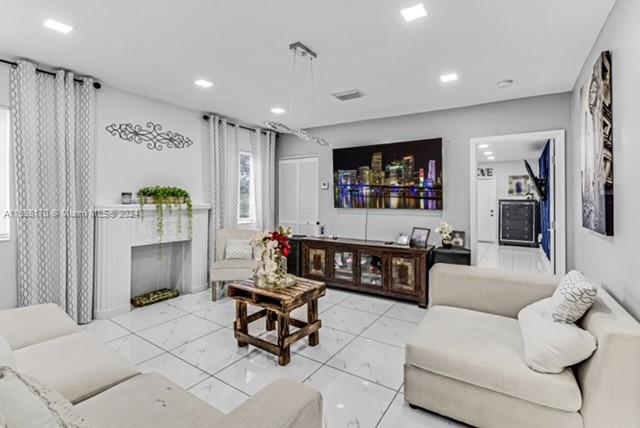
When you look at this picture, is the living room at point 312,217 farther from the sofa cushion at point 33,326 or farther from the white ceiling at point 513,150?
the white ceiling at point 513,150

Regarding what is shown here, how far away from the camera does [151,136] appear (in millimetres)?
4234

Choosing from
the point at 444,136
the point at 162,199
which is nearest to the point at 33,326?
the point at 162,199

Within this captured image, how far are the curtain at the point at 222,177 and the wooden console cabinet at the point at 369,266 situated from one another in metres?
1.34

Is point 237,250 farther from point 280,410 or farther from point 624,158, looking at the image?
point 624,158

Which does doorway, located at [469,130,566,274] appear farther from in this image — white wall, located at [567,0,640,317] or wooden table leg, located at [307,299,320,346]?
wooden table leg, located at [307,299,320,346]

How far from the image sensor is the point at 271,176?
605 centimetres

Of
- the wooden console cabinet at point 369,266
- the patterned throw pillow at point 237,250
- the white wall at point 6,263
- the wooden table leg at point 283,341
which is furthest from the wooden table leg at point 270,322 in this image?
the white wall at point 6,263

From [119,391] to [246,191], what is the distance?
445 cm

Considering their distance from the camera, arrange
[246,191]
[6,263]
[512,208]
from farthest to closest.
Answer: [512,208] < [246,191] < [6,263]

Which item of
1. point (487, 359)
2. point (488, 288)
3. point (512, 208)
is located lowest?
point (487, 359)

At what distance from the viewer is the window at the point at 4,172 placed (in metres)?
3.09

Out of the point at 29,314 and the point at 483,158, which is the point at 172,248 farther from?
the point at 483,158

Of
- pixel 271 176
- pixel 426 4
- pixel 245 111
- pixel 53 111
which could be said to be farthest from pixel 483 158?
pixel 53 111

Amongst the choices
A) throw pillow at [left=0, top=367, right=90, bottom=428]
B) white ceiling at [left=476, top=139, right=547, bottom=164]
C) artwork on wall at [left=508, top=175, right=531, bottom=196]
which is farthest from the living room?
artwork on wall at [left=508, top=175, right=531, bottom=196]
